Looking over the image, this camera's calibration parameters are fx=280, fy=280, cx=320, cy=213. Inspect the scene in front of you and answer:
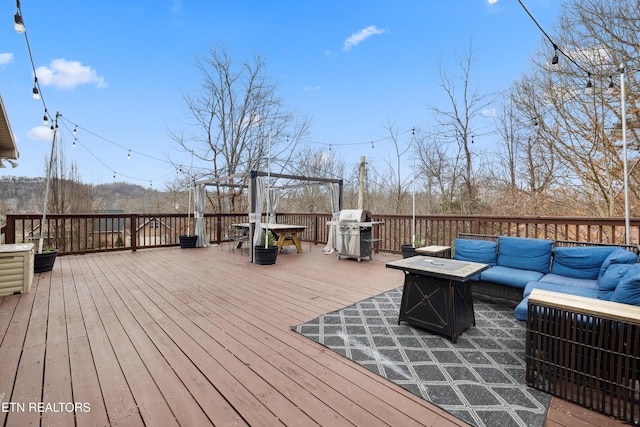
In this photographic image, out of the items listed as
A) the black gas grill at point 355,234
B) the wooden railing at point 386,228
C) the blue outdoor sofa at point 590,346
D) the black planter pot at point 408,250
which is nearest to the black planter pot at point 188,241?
the wooden railing at point 386,228

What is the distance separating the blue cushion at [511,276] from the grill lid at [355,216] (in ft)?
9.30

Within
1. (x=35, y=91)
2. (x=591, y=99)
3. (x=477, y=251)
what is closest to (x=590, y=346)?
(x=477, y=251)

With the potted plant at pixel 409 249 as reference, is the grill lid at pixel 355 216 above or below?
above

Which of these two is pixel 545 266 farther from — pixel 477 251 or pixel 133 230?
pixel 133 230

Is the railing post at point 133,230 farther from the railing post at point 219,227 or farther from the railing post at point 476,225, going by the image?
the railing post at point 476,225

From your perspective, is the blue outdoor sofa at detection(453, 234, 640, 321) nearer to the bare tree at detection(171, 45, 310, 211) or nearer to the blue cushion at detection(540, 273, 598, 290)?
the blue cushion at detection(540, 273, 598, 290)

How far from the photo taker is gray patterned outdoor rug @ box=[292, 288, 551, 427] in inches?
62.7

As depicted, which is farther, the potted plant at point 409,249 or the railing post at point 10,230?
the potted plant at point 409,249

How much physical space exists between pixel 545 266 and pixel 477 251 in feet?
2.37

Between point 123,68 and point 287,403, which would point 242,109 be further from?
point 287,403

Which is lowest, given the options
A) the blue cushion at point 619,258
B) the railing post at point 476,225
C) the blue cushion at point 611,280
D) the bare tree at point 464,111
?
the blue cushion at point 611,280

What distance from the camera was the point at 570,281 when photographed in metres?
2.93

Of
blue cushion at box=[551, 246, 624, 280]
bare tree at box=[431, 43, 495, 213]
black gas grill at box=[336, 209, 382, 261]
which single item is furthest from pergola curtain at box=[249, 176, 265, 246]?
bare tree at box=[431, 43, 495, 213]

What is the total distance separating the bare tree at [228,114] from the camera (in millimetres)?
11359
